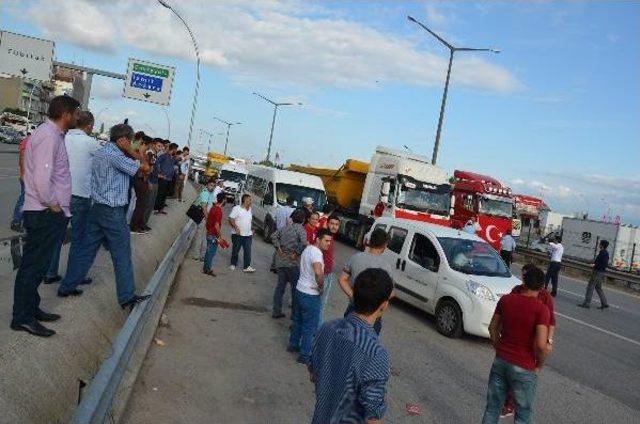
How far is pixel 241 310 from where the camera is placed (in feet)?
30.8

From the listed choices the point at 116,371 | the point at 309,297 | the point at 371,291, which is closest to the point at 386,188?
the point at 309,297

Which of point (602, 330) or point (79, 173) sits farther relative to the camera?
point (602, 330)

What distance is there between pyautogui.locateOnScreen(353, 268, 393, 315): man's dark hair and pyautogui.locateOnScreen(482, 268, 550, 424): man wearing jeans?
2.31m

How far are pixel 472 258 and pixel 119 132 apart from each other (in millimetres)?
6537

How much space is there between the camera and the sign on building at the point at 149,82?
28.2 m

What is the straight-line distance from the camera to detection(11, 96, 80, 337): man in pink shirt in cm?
459

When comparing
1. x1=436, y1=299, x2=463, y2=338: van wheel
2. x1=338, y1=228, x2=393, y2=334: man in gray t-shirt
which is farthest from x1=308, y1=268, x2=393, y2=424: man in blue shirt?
x1=436, y1=299, x2=463, y2=338: van wheel

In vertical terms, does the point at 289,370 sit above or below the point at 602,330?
below

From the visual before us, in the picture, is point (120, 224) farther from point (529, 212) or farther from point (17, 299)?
point (529, 212)

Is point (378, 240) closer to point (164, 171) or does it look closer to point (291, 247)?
point (291, 247)

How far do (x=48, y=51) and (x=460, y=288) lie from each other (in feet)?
76.5

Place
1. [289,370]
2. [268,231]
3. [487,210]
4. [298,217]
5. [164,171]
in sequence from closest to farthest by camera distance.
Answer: [289,370] → [298,217] → [164,171] → [268,231] → [487,210]

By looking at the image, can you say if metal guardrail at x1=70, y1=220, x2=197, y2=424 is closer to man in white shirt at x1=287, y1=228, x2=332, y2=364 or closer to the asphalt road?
the asphalt road

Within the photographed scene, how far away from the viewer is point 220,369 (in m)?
6.54
